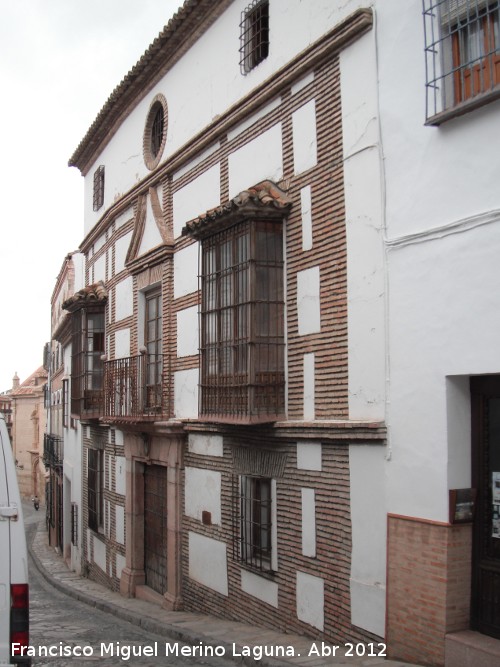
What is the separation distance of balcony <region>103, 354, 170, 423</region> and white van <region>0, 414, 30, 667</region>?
682 cm

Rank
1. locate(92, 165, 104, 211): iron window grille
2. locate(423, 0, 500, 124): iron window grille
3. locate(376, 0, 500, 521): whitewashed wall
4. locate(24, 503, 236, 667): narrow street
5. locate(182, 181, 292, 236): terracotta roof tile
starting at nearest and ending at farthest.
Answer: locate(376, 0, 500, 521): whitewashed wall
locate(423, 0, 500, 124): iron window grille
locate(24, 503, 236, 667): narrow street
locate(182, 181, 292, 236): terracotta roof tile
locate(92, 165, 104, 211): iron window grille

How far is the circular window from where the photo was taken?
40.7 ft

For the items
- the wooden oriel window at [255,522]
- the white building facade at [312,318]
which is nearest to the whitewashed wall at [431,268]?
the white building facade at [312,318]

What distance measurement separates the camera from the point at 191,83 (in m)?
11.1

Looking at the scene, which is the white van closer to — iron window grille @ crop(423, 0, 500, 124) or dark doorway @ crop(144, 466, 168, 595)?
iron window grille @ crop(423, 0, 500, 124)

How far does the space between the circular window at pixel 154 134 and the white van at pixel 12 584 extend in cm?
855

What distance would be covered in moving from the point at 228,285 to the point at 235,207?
100 cm

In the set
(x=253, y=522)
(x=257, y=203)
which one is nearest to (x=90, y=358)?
(x=253, y=522)

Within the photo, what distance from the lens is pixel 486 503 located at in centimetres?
607

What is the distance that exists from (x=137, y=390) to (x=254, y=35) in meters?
5.57

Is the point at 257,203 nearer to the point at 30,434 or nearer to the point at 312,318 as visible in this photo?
the point at 312,318

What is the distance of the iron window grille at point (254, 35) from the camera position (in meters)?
9.23

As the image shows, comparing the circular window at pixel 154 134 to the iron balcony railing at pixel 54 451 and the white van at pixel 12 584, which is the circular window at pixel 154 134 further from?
the iron balcony railing at pixel 54 451

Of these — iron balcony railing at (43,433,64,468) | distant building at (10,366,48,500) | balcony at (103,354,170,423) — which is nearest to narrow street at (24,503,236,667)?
balcony at (103,354,170,423)
